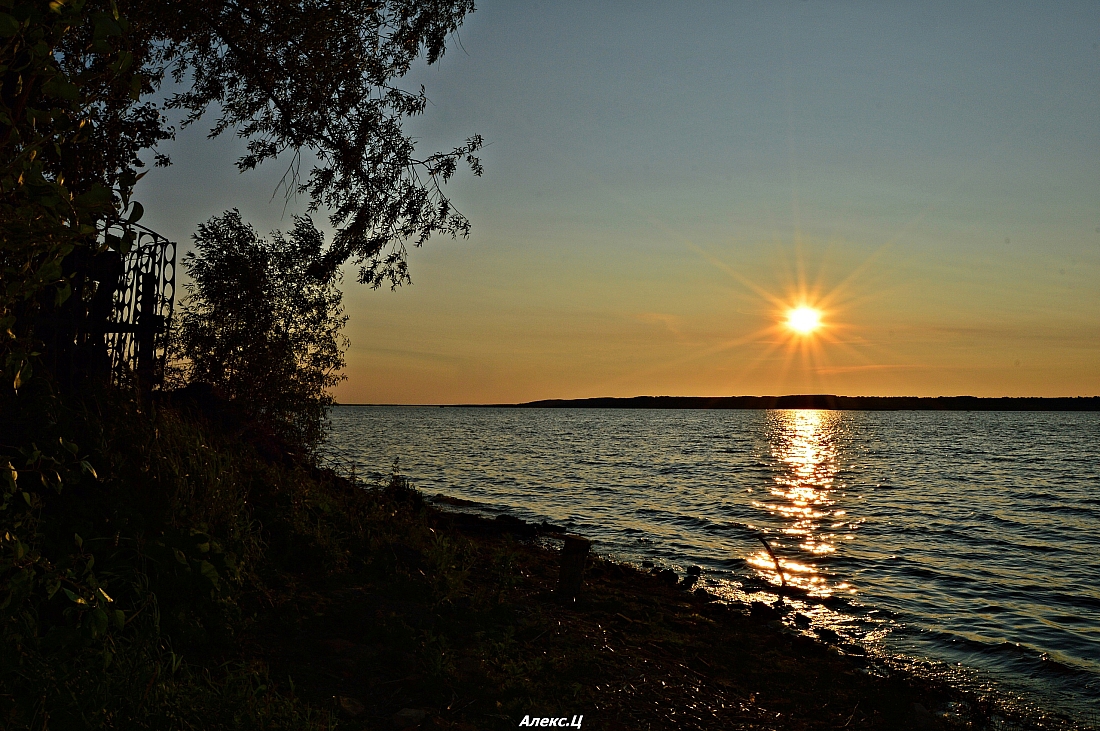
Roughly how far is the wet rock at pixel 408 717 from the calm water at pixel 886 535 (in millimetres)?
10536

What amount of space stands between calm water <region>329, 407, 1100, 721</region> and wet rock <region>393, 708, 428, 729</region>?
1054 centimetres

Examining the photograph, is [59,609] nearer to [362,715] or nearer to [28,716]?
[28,716]

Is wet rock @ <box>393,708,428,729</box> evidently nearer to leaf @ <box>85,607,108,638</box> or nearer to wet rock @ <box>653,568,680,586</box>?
leaf @ <box>85,607,108,638</box>

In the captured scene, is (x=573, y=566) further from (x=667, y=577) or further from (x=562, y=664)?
(x=667, y=577)

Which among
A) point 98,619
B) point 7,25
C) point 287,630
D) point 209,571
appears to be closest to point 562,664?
point 287,630

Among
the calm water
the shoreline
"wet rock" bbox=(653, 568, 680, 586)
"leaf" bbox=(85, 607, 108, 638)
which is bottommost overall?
the calm water

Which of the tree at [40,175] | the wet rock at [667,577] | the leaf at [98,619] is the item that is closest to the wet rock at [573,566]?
the wet rock at [667,577]

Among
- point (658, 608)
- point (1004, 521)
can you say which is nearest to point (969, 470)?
point (1004, 521)

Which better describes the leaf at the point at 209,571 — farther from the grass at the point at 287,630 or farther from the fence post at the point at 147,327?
the fence post at the point at 147,327

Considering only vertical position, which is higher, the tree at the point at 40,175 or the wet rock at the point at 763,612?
the tree at the point at 40,175

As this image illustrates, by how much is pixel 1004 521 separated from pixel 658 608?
24.5m

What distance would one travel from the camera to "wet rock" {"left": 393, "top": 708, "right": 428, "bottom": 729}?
6.54m

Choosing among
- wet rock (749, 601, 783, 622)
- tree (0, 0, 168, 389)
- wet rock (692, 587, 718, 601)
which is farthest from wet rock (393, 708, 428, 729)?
wet rock (692, 587, 718, 601)

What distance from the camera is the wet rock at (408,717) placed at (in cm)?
654
